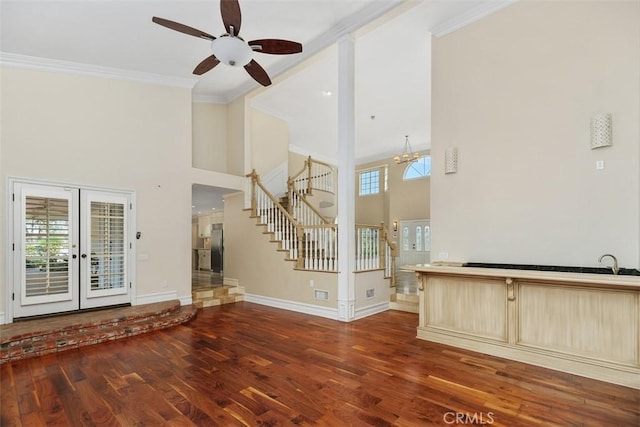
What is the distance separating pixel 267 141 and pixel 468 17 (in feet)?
17.4

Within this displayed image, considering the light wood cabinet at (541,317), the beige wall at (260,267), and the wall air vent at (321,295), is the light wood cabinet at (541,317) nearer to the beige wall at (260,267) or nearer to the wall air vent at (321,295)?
the wall air vent at (321,295)

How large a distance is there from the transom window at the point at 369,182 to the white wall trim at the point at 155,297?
9154mm

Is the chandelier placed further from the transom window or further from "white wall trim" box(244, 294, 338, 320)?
"white wall trim" box(244, 294, 338, 320)

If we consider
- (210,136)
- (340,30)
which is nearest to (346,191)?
(340,30)

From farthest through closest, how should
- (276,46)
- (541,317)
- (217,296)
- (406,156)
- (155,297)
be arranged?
1. (406,156)
2. (217,296)
3. (155,297)
4. (276,46)
5. (541,317)

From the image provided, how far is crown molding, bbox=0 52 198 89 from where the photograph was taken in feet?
15.3

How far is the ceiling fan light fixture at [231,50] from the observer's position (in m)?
3.19

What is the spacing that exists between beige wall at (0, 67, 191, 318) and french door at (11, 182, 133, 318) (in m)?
0.17

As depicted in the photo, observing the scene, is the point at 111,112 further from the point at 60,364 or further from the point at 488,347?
the point at 488,347

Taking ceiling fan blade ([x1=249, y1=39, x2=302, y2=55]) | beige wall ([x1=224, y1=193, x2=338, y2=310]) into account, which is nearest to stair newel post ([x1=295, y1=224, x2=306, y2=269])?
beige wall ([x1=224, y1=193, x2=338, y2=310])

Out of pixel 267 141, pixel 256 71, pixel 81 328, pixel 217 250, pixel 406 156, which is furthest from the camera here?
pixel 406 156

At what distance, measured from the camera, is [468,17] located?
178 inches

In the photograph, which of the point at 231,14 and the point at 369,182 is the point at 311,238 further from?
the point at 369,182

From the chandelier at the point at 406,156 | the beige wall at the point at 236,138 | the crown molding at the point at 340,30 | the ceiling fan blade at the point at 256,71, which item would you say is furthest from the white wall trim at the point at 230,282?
the chandelier at the point at 406,156
